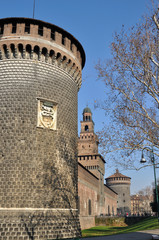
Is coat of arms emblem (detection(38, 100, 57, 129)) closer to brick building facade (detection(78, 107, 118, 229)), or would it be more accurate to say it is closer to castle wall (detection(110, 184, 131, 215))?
brick building facade (detection(78, 107, 118, 229))

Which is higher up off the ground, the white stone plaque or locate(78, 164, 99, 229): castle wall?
the white stone plaque

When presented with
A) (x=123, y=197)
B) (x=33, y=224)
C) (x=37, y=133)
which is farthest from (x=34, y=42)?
(x=123, y=197)

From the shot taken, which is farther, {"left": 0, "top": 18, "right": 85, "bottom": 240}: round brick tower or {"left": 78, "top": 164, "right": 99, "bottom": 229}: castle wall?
{"left": 78, "top": 164, "right": 99, "bottom": 229}: castle wall

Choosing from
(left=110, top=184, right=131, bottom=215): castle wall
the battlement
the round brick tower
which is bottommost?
(left=110, top=184, right=131, bottom=215): castle wall

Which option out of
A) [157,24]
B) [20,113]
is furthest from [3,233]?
[157,24]

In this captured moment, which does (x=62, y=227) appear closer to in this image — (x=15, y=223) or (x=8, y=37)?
(x=15, y=223)

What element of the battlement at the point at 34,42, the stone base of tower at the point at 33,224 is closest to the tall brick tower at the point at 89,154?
the battlement at the point at 34,42

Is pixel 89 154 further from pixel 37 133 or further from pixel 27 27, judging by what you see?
pixel 27 27

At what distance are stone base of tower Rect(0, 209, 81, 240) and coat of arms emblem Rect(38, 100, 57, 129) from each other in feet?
15.7

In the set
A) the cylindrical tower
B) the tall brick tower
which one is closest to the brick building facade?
the tall brick tower

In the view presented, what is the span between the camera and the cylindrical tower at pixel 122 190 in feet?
236

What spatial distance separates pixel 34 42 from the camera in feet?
51.8

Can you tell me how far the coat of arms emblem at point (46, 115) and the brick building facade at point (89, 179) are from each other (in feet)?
11.9

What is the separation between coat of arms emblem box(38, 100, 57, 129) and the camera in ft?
49.0
